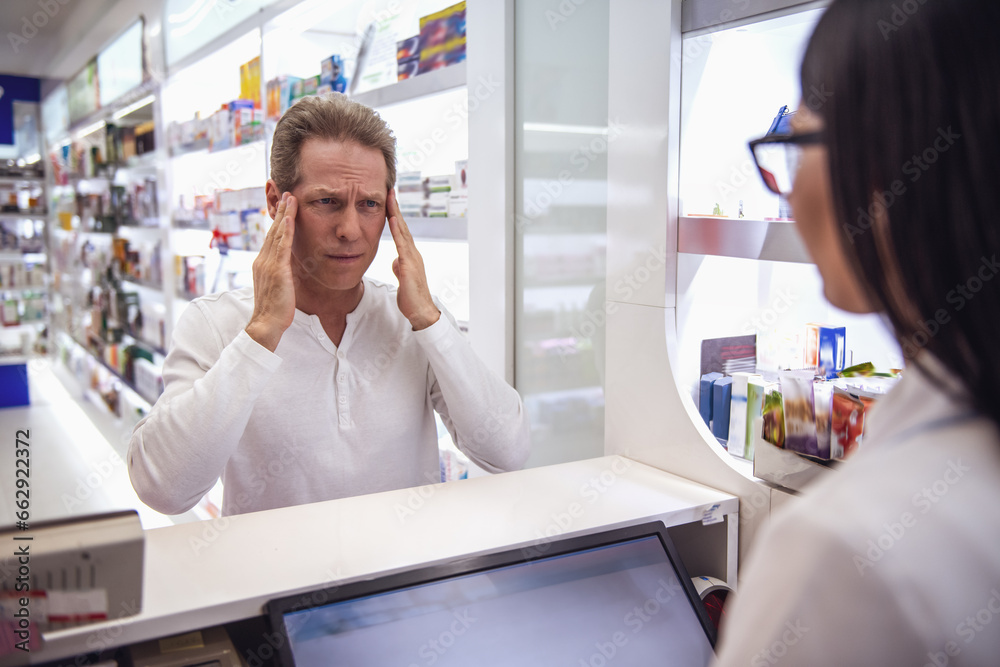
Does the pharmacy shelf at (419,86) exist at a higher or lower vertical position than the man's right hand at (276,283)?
higher

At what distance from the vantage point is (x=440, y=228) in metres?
2.73

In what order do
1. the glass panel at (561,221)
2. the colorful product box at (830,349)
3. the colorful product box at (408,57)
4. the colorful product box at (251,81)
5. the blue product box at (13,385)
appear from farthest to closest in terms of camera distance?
the blue product box at (13,385)
the colorful product box at (251,81)
the colorful product box at (408,57)
the glass panel at (561,221)
the colorful product box at (830,349)

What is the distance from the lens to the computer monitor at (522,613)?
1.12m

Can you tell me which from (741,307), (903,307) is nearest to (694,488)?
(741,307)

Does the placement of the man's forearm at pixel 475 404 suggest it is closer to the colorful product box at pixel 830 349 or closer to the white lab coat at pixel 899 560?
the colorful product box at pixel 830 349

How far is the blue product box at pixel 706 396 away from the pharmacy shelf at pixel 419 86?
1.41m

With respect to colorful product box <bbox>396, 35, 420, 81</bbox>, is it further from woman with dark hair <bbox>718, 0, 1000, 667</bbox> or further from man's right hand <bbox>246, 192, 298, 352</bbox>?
woman with dark hair <bbox>718, 0, 1000, 667</bbox>

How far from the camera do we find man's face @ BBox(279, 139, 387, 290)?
1.73 metres

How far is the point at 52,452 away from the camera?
6.49 metres

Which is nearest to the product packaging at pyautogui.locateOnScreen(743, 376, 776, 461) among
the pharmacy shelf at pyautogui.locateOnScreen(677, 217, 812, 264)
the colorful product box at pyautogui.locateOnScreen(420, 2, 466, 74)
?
the pharmacy shelf at pyautogui.locateOnScreen(677, 217, 812, 264)

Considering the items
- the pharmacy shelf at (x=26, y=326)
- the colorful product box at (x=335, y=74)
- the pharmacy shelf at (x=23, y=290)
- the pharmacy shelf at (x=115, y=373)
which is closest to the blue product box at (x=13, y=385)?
the pharmacy shelf at (x=26, y=326)

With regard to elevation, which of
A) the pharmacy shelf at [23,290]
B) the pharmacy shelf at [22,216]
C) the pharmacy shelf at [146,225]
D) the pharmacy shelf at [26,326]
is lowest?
the pharmacy shelf at [26,326]

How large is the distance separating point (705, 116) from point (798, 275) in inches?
19.6

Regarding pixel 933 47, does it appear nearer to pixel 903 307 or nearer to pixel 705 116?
pixel 903 307
